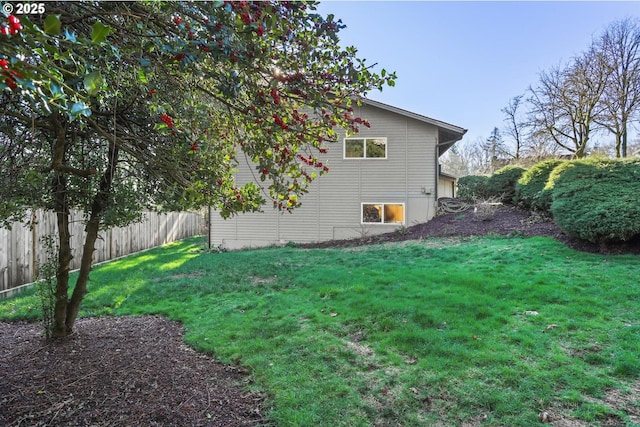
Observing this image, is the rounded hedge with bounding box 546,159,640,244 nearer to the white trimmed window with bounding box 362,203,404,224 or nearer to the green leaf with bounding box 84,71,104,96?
the white trimmed window with bounding box 362,203,404,224

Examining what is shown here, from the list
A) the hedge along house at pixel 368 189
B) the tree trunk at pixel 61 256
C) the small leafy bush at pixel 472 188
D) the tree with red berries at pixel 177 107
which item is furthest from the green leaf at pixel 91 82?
the small leafy bush at pixel 472 188

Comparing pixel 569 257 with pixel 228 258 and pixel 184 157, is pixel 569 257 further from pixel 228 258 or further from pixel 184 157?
pixel 228 258

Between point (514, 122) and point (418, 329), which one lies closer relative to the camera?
point (418, 329)

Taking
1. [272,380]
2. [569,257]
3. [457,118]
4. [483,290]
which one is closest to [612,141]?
[457,118]

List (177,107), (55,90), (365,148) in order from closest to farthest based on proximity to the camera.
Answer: (55,90) < (177,107) < (365,148)

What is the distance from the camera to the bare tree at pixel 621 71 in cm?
1573

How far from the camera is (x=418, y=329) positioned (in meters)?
4.02

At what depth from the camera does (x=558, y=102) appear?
18094 mm

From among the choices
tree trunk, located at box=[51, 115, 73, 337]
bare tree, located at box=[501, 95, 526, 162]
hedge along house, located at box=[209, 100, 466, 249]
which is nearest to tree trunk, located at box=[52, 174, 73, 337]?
tree trunk, located at box=[51, 115, 73, 337]

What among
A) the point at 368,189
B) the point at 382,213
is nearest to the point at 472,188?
the point at 382,213

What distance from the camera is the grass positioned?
9.04 ft

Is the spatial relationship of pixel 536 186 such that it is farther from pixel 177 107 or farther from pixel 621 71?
pixel 177 107

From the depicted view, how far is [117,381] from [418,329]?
3144 millimetres

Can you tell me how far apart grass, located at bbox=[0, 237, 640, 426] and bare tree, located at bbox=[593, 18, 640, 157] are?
1312 centimetres
